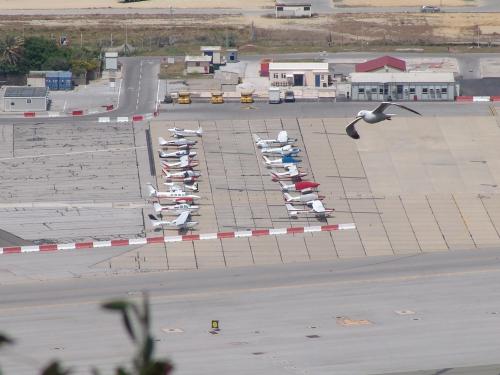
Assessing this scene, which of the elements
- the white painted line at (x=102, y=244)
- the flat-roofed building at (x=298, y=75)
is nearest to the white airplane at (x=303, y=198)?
the white painted line at (x=102, y=244)

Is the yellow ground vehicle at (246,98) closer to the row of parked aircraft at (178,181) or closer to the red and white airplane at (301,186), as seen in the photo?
the row of parked aircraft at (178,181)

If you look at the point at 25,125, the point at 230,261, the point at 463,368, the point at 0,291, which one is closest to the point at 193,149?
the point at 25,125

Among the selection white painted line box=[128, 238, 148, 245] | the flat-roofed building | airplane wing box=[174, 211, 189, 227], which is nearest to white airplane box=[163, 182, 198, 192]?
airplane wing box=[174, 211, 189, 227]

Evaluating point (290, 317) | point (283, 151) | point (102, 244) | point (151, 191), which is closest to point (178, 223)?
point (102, 244)

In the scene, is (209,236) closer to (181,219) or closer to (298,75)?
(181,219)

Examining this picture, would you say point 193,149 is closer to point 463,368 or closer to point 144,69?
point 144,69

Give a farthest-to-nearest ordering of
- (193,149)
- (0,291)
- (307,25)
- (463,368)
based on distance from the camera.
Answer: (307,25)
(193,149)
(0,291)
(463,368)
